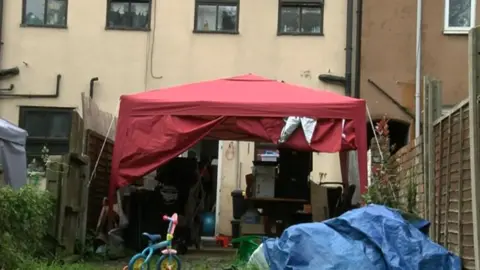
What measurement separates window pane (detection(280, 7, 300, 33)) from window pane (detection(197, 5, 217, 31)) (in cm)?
133

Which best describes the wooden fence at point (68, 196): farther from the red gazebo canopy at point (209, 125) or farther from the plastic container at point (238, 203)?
the plastic container at point (238, 203)

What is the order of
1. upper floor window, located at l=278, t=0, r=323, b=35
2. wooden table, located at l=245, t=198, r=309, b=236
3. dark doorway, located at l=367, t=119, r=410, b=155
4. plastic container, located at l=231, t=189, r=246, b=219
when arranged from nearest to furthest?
wooden table, located at l=245, t=198, r=309, b=236
plastic container, located at l=231, t=189, r=246, b=219
dark doorway, located at l=367, t=119, r=410, b=155
upper floor window, located at l=278, t=0, r=323, b=35

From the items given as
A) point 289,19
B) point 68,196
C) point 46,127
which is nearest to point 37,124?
point 46,127

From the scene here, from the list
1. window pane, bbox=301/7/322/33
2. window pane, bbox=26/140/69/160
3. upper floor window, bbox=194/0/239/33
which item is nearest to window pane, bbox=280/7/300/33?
window pane, bbox=301/7/322/33

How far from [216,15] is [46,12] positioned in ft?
11.0

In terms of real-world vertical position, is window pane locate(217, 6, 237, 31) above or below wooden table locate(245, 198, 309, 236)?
above

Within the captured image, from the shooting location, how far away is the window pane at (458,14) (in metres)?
12.8

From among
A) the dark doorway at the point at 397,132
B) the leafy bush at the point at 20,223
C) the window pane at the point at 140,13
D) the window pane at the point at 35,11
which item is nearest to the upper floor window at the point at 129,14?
the window pane at the point at 140,13

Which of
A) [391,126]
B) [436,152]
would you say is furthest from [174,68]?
[436,152]

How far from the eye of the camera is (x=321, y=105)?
28.6 ft

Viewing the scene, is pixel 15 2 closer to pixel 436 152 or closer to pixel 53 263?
pixel 53 263

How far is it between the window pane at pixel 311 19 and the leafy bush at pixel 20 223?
24.8ft

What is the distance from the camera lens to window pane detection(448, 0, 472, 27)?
12805mm

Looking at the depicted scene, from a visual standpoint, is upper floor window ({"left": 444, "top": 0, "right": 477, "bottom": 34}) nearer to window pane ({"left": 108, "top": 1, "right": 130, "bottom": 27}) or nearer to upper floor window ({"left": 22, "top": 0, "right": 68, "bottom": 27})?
window pane ({"left": 108, "top": 1, "right": 130, "bottom": 27})
